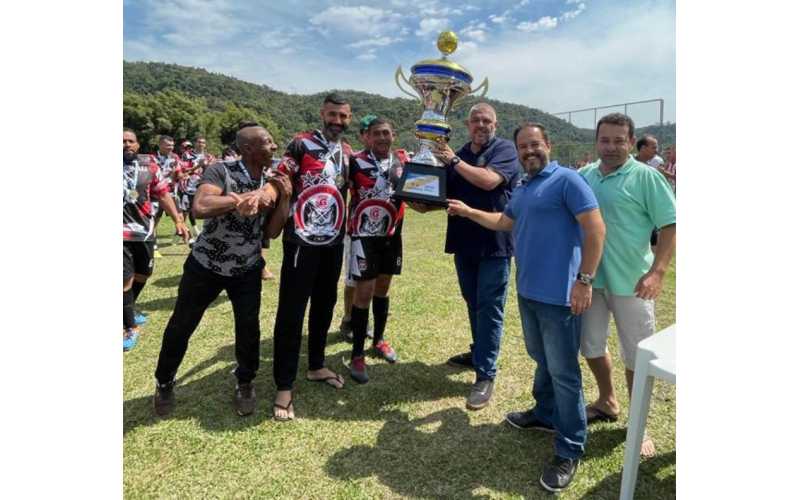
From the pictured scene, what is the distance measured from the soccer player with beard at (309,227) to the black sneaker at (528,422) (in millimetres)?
1619

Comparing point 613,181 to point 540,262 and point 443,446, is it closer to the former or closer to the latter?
point 540,262

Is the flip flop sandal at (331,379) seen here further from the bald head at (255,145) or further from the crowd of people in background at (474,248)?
the bald head at (255,145)

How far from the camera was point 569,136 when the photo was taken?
74.7ft

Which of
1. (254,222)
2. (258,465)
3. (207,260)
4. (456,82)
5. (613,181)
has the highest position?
(456,82)

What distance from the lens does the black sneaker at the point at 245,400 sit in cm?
324

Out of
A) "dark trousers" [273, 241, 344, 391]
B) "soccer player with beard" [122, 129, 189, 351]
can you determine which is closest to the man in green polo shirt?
"dark trousers" [273, 241, 344, 391]

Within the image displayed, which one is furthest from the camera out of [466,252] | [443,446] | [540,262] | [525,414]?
[466,252]

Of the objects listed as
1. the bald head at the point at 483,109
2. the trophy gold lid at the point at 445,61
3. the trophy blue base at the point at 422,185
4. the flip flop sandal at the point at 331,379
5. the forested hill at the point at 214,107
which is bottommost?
the flip flop sandal at the point at 331,379

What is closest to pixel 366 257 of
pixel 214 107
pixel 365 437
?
pixel 365 437

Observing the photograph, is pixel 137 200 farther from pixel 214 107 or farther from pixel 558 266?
pixel 214 107

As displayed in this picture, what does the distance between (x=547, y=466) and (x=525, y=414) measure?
1.84 ft

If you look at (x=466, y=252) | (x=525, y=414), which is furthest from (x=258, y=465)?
(x=466, y=252)

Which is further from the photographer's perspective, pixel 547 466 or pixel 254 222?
pixel 254 222

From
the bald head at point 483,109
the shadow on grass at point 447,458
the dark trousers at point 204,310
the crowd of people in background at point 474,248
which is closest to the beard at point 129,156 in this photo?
the crowd of people in background at point 474,248
